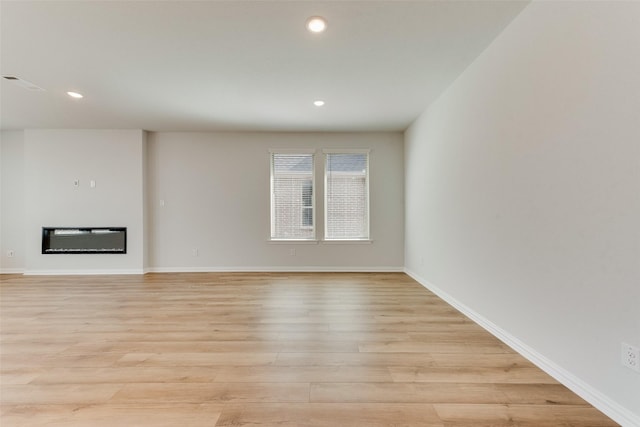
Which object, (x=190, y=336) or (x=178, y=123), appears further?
(x=178, y=123)

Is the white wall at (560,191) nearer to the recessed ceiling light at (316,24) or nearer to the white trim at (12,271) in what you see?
the recessed ceiling light at (316,24)

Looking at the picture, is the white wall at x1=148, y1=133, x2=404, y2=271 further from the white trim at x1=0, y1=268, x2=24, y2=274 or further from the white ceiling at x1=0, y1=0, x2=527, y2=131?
the white trim at x1=0, y1=268, x2=24, y2=274

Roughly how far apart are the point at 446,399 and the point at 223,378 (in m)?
1.38

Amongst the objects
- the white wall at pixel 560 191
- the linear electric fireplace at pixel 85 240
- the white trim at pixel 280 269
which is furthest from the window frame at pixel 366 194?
the linear electric fireplace at pixel 85 240

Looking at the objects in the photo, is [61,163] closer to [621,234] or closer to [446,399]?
[446,399]

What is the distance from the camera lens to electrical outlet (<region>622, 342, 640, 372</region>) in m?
1.32

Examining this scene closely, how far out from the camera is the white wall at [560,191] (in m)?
1.38

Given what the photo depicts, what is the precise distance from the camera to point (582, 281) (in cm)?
159

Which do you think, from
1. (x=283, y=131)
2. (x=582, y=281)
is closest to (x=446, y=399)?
(x=582, y=281)

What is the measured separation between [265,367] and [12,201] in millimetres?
6403

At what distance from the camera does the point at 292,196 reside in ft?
17.3

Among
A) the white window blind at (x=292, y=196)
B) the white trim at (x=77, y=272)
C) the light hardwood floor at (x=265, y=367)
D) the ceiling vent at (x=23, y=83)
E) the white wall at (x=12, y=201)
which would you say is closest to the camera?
the light hardwood floor at (x=265, y=367)

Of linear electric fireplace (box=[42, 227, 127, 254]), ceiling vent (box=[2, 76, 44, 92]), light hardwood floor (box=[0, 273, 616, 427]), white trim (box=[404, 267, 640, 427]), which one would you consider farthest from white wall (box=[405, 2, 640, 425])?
linear electric fireplace (box=[42, 227, 127, 254])

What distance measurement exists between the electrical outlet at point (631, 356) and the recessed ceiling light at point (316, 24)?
274cm
